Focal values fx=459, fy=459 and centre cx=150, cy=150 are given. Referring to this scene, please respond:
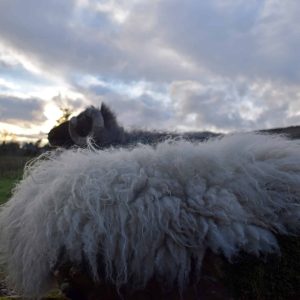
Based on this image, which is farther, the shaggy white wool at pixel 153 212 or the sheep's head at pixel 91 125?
the sheep's head at pixel 91 125

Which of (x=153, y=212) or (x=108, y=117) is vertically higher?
(x=108, y=117)

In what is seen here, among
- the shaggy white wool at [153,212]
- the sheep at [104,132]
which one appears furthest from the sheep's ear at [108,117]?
the shaggy white wool at [153,212]

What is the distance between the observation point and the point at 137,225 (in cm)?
140

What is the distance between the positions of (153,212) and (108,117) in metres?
1.16

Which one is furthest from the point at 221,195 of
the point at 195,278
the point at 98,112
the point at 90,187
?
the point at 98,112

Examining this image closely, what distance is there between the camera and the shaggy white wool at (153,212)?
1366mm

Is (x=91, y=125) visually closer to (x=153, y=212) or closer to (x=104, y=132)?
(x=104, y=132)

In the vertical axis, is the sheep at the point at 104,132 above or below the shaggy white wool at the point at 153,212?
above

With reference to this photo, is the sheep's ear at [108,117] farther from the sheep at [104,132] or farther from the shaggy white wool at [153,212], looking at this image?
the shaggy white wool at [153,212]

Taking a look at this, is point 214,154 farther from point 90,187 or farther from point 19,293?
point 19,293

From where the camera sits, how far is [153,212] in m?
1.41

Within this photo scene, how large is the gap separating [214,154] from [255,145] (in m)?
0.19

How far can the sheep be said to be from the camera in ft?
7.86

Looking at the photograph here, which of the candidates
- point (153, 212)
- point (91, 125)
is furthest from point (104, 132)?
point (153, 212)
